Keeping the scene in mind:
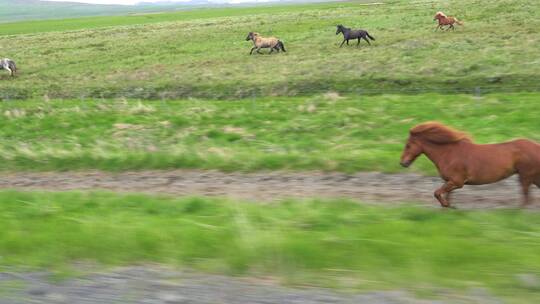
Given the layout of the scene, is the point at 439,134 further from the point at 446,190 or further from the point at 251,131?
the point at 251,131

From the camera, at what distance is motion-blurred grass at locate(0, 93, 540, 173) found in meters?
12.2

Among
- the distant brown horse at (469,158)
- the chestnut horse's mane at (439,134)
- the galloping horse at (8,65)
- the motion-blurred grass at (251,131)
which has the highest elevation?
the chestnut horse's mane at (439,134)

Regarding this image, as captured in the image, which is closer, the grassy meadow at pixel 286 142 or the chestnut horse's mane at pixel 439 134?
the grassy meadow at pixel 286 142

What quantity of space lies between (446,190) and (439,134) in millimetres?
779

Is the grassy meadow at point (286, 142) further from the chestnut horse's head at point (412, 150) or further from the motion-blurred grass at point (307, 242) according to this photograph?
the chestnut horse's head at point (412, 150)

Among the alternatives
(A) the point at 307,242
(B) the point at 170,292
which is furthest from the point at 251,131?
(B) the point at 170,292

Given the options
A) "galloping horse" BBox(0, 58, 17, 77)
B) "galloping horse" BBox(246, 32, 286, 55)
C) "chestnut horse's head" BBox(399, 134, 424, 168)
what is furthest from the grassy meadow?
"galloping horse" BBox(246, 32, 286, 55)

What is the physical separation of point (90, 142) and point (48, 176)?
3.23 metres

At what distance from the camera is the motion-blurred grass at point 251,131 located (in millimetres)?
12172

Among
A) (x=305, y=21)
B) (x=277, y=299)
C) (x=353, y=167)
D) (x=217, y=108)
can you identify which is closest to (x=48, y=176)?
(x=353, y=167)

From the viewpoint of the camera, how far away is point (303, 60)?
31.7 metres

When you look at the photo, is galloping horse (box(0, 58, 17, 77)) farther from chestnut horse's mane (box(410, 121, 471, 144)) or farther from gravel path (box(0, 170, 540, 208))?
chestnut horse's mane (box(410, 121, 471, 144))

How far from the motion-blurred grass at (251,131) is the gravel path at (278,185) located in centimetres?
43

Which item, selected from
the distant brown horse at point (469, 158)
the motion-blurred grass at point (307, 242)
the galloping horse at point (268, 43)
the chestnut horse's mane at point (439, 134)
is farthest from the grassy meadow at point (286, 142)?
the galloping horse at point (268, 43)
